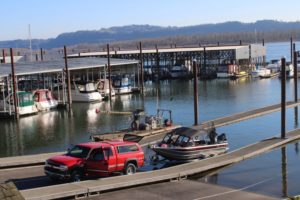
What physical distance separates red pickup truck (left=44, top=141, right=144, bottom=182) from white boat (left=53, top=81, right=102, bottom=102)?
46953mm

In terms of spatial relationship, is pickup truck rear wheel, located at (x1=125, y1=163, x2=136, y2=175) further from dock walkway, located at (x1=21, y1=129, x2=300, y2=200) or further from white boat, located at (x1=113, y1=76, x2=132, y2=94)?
white boat, located at (x1=113, y1=76, x2=132, y2=94)

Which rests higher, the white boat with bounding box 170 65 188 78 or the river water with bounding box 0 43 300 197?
the white boat with bounding box 170 65 188 78

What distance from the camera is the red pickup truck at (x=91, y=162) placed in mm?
23844

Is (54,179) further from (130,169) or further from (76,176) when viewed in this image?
(130,169)

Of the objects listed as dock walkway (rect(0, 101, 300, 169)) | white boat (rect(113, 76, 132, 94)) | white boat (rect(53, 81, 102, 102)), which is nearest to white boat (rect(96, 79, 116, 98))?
white boat (rect(53, 81, 102, 102))

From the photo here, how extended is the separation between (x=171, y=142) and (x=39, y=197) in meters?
11.0

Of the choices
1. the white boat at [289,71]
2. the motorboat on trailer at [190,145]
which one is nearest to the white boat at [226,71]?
the white boat at [289,71]

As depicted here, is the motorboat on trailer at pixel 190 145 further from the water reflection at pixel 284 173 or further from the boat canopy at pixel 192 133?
the water reflection at pixel 284 173

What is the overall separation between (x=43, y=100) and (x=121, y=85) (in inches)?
809

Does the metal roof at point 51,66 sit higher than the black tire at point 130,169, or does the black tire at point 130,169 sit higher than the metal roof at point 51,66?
the metal roof at point 51,66

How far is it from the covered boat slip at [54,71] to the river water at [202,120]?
5.21 m

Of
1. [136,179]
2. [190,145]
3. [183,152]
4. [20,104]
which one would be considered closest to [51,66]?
[20,104]

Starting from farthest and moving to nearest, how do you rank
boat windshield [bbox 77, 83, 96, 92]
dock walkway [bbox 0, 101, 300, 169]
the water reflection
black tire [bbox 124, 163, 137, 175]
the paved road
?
boat windshield [bbox 77, 83, 96, 92], dock walkway [bbox 0, 101, 300, 169], black tire [bbox 124, 163, 137, 175], the water reflection, the paved road

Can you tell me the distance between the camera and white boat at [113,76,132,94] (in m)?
82.8
